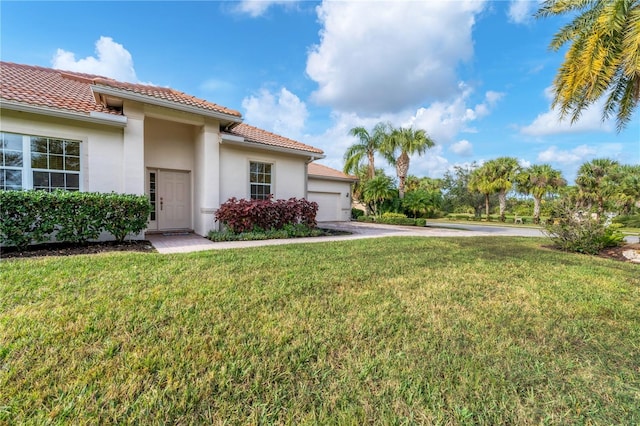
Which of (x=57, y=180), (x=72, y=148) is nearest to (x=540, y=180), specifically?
(x=72, y=148)

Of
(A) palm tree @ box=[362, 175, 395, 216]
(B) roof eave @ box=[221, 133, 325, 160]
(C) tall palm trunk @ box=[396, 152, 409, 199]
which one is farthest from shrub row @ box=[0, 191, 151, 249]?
(C) tall palm trunk @ box=[396, 152, 409, 199]

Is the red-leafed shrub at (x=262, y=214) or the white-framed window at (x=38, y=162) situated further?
the red-leafed shrub at (x=262, y=214)

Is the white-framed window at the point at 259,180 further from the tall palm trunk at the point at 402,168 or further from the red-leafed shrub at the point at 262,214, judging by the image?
the tall palm trunk at the point at 402,168

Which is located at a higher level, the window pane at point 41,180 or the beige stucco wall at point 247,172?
the beige stucco wall at point 247,172

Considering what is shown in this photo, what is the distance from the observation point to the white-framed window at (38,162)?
22.9 feet

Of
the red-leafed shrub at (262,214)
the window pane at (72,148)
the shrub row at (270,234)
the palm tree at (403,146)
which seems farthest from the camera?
the palm tree at (403,146)

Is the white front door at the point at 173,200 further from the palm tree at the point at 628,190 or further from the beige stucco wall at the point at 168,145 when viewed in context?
the palm tree at the point at 628,190

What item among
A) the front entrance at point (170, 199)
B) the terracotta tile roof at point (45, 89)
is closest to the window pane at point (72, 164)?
the terracotta tile roof at point (45, 89)

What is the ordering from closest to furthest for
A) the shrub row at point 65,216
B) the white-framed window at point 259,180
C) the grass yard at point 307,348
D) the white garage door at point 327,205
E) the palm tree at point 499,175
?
the grass yard at point 307,348
the shrub row at point 65,216
the white-framed window at point 259,180
the white garage door at point 327,205
the palm tree at point 499,175

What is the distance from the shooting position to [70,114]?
7.21m

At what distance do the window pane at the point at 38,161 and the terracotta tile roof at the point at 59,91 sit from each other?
4.44 ft

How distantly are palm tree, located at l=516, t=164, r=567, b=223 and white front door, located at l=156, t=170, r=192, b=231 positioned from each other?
33.6m

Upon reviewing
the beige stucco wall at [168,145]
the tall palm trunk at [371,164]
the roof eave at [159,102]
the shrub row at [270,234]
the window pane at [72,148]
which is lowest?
the shrub row at [270,234]

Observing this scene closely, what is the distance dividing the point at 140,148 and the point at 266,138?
15.6 feet
